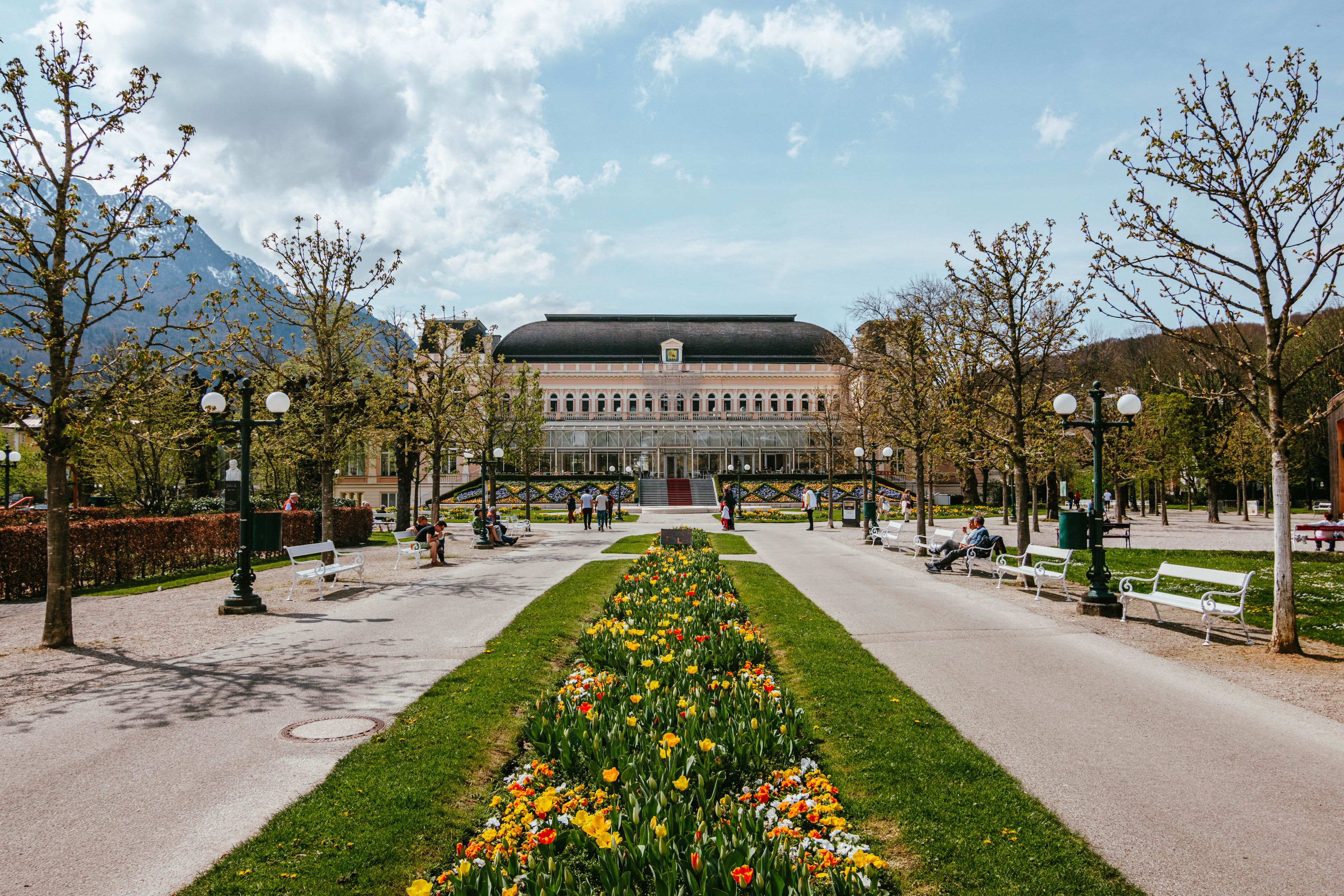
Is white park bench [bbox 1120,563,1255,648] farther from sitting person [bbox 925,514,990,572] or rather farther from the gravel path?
the gravel path

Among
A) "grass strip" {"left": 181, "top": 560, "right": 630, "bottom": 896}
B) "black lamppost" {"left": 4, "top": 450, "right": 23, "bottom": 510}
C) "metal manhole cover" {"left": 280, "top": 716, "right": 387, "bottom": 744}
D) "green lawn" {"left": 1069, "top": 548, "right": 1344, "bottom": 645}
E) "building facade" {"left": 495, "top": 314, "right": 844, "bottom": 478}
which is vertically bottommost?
"green lawn" {"left": 1069, "top": 548, "right": 1344, "bottom": 645}

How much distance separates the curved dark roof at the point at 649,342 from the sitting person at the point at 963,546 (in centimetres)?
6709

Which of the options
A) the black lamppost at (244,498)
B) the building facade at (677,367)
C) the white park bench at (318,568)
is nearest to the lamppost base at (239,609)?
the black lamppost at (244,498)

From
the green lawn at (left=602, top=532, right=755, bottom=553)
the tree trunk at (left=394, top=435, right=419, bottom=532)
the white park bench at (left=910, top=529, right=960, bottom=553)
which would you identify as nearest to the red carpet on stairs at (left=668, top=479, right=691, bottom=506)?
the tree trunk at (left=394, top=435, right=419, bottom=532)

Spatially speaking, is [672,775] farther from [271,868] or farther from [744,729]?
[271,868]

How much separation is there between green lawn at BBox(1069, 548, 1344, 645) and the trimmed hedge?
632 inches

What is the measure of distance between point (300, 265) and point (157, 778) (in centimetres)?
1481

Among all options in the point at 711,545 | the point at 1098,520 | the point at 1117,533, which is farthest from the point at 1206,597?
the point at 1117,533

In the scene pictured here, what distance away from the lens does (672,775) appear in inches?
187

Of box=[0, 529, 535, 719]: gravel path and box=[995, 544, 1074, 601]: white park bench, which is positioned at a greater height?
box=[995, 544, 1074, 601]: white park bench

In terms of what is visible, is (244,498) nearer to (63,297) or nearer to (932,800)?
(63,297)

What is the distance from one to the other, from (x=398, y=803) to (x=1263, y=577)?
17122 millimetres

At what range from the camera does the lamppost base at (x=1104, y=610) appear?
1220 cm

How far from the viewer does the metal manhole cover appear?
6406 millimetres
